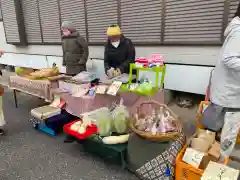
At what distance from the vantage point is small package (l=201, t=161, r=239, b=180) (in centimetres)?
123

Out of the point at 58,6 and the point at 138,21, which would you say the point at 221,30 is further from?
the point at 58,6

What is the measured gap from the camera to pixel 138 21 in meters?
3.15

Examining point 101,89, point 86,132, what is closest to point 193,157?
point 86,132

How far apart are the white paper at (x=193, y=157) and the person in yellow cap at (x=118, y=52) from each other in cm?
120

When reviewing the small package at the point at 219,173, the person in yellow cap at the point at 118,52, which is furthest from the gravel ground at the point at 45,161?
the person in yellow cap at the point at 118,52

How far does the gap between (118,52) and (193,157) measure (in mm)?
1495

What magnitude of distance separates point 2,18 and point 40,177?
514 cm

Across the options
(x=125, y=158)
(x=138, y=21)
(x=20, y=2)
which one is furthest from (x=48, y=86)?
(x=20, y=2)

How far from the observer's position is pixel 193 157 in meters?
1.41

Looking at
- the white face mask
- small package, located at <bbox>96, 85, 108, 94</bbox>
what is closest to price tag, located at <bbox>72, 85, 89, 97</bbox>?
small package, located at <bbox>96, 85, 108, 94</bbox>

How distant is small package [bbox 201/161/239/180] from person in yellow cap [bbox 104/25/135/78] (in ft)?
4.53

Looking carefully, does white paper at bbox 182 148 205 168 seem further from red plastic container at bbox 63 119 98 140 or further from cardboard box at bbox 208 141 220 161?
red plastic container at bbox 63 119 98 140

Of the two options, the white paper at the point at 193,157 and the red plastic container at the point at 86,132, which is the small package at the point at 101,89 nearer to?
the red plastic container at the point at 86,132

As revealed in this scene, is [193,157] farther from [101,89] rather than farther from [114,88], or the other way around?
[101,89]
